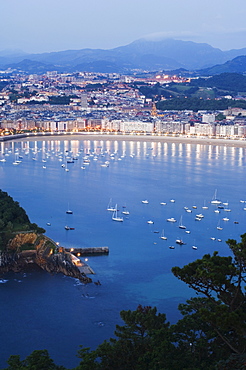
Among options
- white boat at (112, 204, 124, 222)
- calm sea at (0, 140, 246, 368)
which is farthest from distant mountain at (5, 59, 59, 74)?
white boat at (112, 204, 124, 222)

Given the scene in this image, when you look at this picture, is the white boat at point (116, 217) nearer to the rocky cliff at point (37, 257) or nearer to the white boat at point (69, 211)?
the white boat at point (69, 211)

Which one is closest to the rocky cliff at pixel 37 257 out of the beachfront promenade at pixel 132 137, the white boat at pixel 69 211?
the white boat at pixel 69 211

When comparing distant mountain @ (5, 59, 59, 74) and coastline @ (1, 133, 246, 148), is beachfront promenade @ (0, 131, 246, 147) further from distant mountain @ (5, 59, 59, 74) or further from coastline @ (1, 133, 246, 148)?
distant mountain @ (5, 59, 59, 74)

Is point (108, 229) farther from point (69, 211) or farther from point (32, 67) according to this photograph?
point (32, 67)

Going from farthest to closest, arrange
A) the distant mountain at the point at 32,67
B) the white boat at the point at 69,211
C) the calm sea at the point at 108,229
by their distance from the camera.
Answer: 1. the distant mountain at the point at 32,67
2. the white boat at the point at 69,211
3. the calm sea at the point at 108,229

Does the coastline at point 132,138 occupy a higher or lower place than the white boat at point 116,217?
higher

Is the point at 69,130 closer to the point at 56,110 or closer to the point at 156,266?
the point at 56,110

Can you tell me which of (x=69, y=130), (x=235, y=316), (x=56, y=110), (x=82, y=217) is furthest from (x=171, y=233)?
(x=56, y=110)
